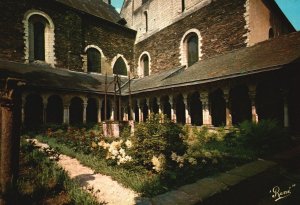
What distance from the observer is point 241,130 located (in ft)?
24.5

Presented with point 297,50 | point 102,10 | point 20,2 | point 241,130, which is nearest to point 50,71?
point 20,2

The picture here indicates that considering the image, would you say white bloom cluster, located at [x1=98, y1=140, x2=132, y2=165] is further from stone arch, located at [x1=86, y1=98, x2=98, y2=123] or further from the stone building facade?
stone arch, located at [x1=86, y1=98, x2=98, y2=123]

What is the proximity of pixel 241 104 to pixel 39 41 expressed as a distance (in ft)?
51.1

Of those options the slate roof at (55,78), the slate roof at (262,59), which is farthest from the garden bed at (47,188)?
the slate roof at (55,78)

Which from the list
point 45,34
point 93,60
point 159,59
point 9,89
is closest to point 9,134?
point 9,89

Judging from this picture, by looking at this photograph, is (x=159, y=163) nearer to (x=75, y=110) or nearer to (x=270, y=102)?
(x=270, y=102)

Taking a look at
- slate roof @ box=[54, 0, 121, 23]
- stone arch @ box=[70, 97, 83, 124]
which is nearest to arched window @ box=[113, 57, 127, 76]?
slate roof @ box=[54, 0, 121, 23]

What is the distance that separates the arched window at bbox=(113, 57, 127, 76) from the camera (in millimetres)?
20531

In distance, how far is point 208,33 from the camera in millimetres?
14344

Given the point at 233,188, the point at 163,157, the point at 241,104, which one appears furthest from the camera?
the point at 241,104

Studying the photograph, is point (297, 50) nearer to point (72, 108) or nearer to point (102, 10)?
point (72, 108)

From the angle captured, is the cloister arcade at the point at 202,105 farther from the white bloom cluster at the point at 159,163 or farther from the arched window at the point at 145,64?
the arched window at the point at 145,64

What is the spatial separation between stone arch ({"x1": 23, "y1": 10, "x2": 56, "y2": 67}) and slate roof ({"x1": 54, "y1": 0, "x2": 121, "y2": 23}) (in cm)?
210

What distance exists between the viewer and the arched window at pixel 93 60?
61.1 feet
